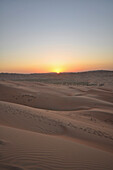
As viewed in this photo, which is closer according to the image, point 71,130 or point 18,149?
point 18,149

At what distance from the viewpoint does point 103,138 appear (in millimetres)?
5129

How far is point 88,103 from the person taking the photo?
37.9ft

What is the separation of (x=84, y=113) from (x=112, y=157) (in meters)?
5.35

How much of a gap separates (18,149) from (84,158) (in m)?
1.58

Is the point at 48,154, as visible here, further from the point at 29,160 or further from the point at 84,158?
the point at 84,158

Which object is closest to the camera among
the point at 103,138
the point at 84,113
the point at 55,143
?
the point at 55,143

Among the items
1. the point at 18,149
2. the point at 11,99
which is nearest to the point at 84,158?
the point at 18,149

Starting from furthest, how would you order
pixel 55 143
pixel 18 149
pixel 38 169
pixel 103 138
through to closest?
pixel 103 138
pixel 55 143
pixel 18 149
pixel 38 169

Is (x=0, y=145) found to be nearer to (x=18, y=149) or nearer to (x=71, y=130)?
(x=18, y=149)

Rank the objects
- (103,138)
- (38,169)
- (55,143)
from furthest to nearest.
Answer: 1. (103,138)
2. (55,143)
3. (38,169)

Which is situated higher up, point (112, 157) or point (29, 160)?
point (29, 160)

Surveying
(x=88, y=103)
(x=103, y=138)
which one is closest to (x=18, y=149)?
(x=103, y=138)

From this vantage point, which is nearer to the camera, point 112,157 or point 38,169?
point 38,169

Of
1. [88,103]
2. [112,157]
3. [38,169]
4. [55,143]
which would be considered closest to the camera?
[38,169]
